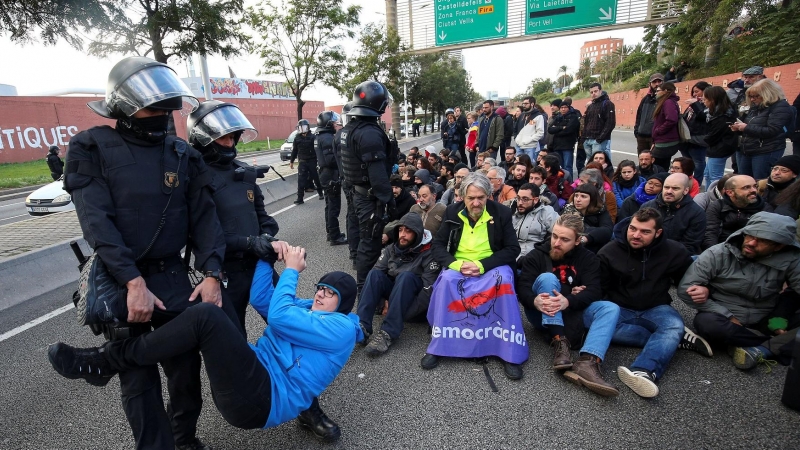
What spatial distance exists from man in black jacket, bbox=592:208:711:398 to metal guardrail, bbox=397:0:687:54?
14.8 m

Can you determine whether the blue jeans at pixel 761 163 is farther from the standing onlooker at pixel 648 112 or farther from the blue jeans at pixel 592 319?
the blue jeans at pixel 592 319

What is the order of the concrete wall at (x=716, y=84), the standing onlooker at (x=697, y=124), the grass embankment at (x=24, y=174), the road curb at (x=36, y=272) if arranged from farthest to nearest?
the grass embankment at (x=24, y=174), the concrete wall at (x=716, y=84), the standing onlooker at (x=697, y=124), the road curb at (x=36, y=272)

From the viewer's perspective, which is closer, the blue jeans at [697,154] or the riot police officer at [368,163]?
the riot police officer at [368,163]

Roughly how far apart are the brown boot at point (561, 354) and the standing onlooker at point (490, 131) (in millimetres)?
6845

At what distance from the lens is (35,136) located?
19.5m

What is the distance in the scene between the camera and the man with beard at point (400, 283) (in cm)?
343

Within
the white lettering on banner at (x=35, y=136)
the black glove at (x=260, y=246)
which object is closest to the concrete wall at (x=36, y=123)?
the white lettering on banner at (x=35, y=136)

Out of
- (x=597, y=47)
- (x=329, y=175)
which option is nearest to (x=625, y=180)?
(x=329, y=175)

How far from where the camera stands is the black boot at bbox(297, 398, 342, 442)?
7.70 feet

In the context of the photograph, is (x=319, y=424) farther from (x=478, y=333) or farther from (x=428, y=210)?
(x=428, y=210)

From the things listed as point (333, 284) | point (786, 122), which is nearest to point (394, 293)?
point (333, 284)

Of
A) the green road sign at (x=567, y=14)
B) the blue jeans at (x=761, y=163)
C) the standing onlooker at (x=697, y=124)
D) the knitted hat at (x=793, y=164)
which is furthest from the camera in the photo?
the green road sign at (x=567, y=14)

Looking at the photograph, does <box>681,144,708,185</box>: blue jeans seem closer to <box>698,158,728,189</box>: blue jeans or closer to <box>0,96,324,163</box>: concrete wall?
<box>698,158,728,189</box>: blue jeans

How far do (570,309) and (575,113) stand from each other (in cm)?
620
